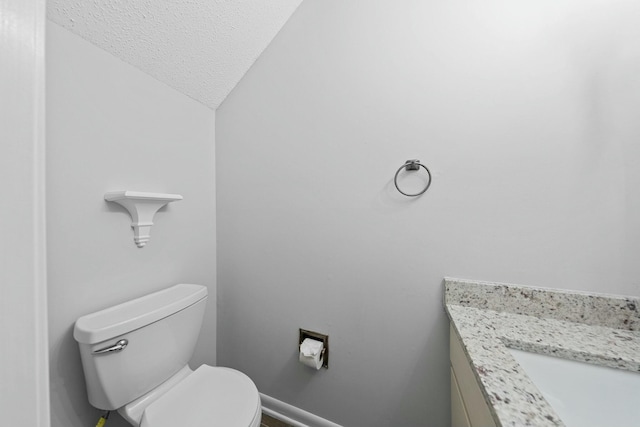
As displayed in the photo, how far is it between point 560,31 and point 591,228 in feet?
2.31

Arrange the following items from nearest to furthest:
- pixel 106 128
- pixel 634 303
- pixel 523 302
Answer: pixel 634 303 → pixel 523 302 → pixel 106 128

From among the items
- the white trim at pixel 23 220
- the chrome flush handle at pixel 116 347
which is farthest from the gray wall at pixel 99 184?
the white trim at pixel 23 220

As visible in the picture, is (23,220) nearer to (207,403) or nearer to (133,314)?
(133,314)

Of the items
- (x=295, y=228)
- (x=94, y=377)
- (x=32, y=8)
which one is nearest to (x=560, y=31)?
(x=295, y=228)

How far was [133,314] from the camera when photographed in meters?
0.91

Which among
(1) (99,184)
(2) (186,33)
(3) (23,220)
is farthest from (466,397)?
(2) (186,33)

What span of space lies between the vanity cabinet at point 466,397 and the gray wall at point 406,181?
14cm

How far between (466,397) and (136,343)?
1179mm

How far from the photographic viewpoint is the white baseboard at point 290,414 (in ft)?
3.93

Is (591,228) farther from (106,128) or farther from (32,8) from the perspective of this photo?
(106,128)

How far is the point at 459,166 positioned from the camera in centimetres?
93

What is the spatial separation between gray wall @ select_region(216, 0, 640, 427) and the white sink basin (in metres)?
0.29

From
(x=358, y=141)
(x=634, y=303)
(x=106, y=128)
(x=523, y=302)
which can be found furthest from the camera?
(x=358, y=141)

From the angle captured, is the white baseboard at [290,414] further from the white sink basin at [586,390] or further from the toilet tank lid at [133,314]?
the white sink basin at [586,390]
